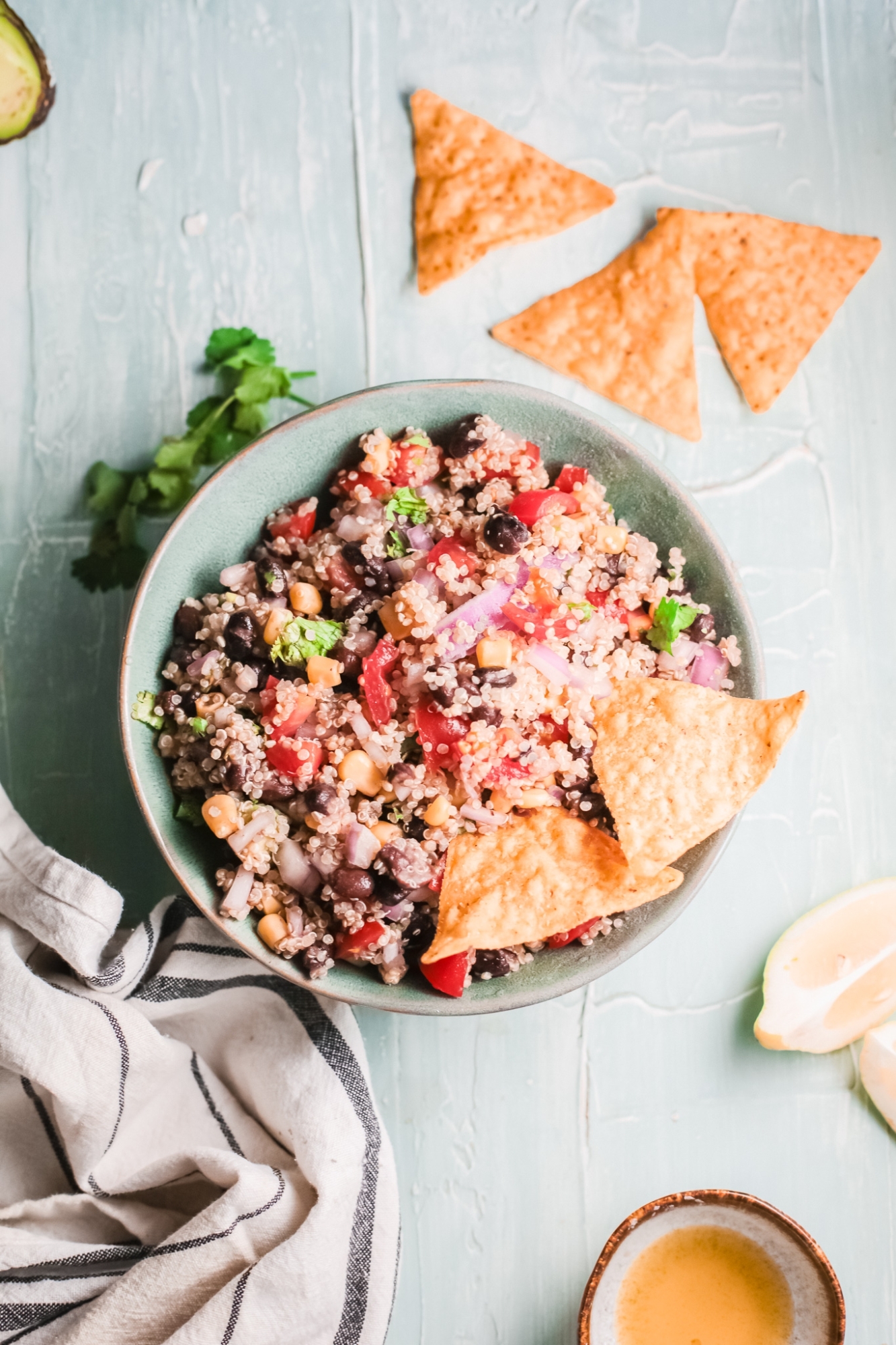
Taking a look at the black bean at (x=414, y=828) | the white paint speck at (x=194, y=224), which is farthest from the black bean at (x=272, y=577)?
the white paint speck at (x=194, y=224)

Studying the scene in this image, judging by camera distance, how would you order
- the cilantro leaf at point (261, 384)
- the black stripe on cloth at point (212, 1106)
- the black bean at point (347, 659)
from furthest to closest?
the cilantro leaf at point (261, 384), the black stripe on cloth at point (212, 1106), the black bean at point (347, 659)

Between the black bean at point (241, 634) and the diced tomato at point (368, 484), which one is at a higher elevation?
the diced tomato at point (368, 484)

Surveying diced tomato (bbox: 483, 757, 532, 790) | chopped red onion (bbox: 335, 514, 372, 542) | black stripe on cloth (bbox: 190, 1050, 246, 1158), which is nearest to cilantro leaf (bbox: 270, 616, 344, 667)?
chopped red onion (bbox: 335, 514, 372, 542)

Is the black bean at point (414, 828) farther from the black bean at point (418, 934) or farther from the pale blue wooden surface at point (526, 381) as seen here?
the pale blue wooden surface at point (526, 381)

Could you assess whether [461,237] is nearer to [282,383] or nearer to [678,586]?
[282,383]

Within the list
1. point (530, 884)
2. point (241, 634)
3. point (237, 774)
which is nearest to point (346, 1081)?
point (530, 884)

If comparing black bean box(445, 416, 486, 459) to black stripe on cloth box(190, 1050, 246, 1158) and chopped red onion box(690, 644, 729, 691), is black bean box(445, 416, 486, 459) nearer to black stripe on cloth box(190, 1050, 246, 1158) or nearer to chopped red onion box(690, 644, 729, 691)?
chopped red onion box(690, 644, 729, 691)

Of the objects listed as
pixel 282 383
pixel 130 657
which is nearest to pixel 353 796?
pixel 130 657
